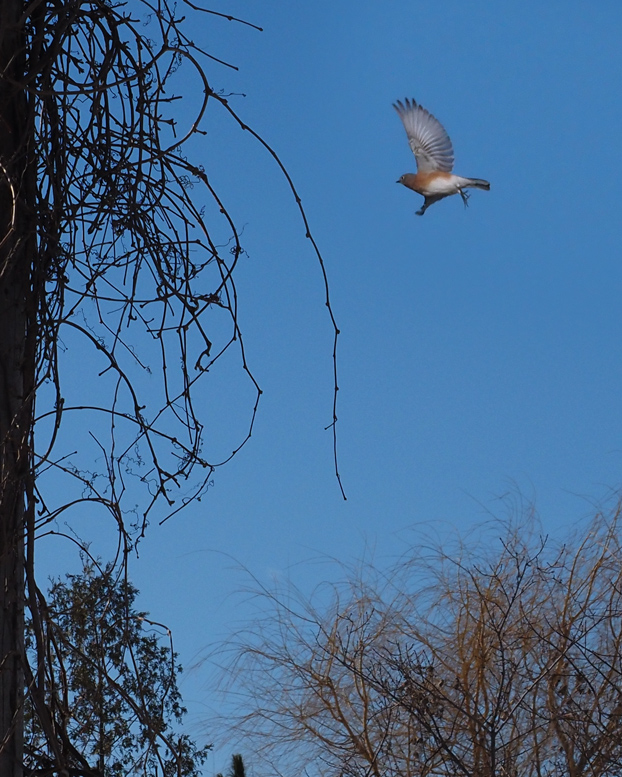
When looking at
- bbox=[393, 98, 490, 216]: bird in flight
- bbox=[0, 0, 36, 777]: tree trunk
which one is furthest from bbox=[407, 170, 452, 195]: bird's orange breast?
bbox=[0, 0, 36, 777]: tree trunk

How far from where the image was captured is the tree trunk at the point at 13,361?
79cm

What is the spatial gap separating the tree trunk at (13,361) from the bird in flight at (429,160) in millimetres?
4406

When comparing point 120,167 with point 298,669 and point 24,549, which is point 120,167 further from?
point 298,669

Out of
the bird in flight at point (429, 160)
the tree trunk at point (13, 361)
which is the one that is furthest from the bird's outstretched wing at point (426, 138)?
the tree trunk at point (13, 361)

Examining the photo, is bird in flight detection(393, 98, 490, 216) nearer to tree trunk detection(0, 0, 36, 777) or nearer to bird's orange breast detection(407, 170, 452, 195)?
bird's orange breast detection(407, 170, 452, 195)

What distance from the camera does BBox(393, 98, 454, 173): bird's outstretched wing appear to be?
18.6ft

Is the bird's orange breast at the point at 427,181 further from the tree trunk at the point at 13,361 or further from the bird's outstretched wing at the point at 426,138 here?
the tree trunk at the point at 13,361

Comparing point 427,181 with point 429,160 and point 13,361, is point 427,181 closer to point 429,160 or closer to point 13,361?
point 429,160

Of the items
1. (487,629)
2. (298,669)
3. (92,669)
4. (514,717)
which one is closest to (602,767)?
(514,717)

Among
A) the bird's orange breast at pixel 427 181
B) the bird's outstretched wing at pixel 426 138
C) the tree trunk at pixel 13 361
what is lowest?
the tree trunk at pixel 13 361

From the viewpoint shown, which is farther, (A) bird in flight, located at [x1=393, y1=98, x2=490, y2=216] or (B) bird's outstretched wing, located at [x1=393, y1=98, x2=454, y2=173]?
(B) bird's outstretched wing, located at [x1=393, y1=98, x2=454, y2=173]

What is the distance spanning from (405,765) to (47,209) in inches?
160

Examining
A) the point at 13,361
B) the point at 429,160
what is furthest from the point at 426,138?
the point at 13,361

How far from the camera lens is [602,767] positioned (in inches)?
169
